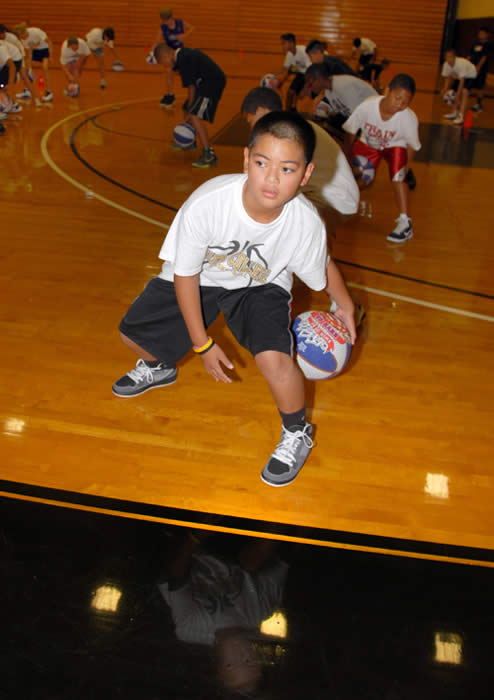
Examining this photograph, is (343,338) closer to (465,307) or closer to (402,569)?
(402,569)

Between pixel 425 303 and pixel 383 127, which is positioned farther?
pixel 383 127

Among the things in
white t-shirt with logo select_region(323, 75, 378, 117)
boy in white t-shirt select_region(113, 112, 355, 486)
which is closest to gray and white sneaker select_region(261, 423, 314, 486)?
boy in white t-shirt select_region(113, 112, 355, 486)

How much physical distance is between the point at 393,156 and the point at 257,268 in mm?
2840

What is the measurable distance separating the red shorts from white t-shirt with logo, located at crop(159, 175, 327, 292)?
8.92 ft

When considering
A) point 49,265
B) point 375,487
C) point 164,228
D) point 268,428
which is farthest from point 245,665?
point 164,228

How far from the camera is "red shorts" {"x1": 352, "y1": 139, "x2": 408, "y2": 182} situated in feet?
14.2

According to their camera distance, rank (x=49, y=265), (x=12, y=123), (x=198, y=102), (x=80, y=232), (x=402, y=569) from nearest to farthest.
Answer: (x=402, y=569) → (x=49, y=265) → (x=80, y=232) → (x=198, y=102) → (x=12, y=123)

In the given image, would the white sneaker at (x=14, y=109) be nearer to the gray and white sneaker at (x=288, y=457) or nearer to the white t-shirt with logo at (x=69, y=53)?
the white t-shirt with logo at (x=69, y=53)

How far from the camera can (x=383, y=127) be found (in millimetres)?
4266

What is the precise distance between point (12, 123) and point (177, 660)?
26.0 ft

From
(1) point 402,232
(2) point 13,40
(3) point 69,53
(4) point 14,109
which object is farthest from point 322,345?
(3) point 69,53

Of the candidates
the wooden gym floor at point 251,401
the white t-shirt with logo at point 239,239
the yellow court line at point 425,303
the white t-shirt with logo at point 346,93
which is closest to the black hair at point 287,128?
the white t-shirt with logo at point 239,239

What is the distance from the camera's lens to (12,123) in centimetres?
761

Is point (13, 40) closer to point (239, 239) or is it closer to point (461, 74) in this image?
point (461, 74)
